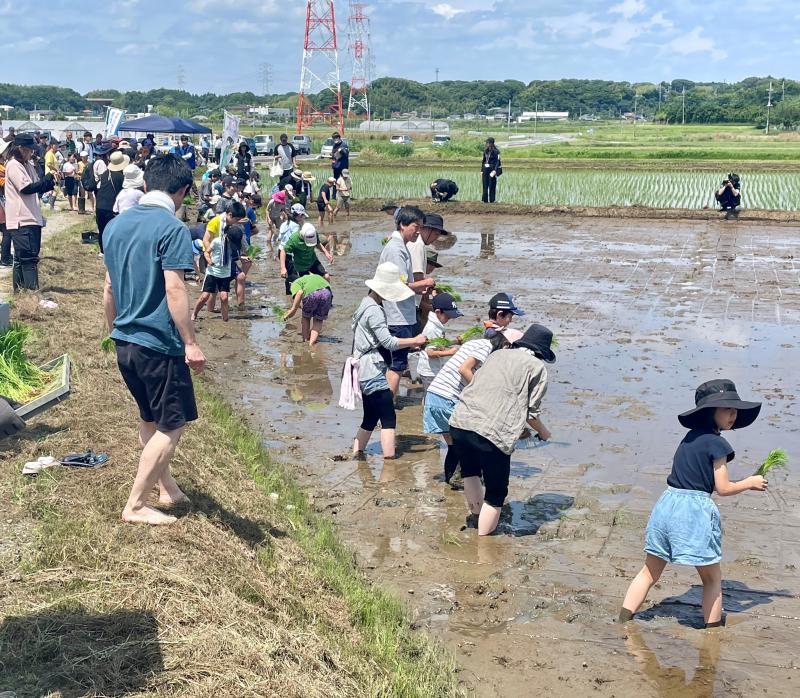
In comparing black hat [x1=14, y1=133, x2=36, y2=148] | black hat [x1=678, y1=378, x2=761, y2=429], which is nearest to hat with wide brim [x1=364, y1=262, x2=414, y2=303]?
black hat [x1=678, y1=378, x2=761, y2=429]

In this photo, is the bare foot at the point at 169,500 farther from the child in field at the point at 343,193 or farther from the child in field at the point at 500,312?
the child in field at the point at 343,193

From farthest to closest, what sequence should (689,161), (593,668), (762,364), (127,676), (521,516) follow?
1. (689,161)
2. (762,364)
3. (521,516)
4. (593,668)
5. (127,676)

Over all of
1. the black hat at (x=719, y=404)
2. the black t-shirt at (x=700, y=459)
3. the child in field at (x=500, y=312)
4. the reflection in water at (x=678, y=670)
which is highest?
the child in field at (x=500, y=312)

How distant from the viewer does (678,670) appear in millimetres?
5125

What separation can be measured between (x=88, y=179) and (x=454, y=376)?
53.4ft

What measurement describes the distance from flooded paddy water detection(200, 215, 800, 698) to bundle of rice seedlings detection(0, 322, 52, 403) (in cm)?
209

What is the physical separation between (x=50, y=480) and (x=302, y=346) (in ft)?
20.1

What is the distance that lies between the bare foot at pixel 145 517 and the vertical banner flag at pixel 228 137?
1815 cm

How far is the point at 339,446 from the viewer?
869 centimetres

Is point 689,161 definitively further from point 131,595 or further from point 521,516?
point 131,595

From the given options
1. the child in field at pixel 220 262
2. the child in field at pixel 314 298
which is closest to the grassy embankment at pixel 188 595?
the child in field at pixel 314 298

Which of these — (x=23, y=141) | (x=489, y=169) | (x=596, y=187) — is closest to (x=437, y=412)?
(x=23, y=141)

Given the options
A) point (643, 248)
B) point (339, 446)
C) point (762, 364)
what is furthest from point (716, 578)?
point (643, 248)

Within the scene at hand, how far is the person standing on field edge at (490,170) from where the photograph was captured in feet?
82.7
